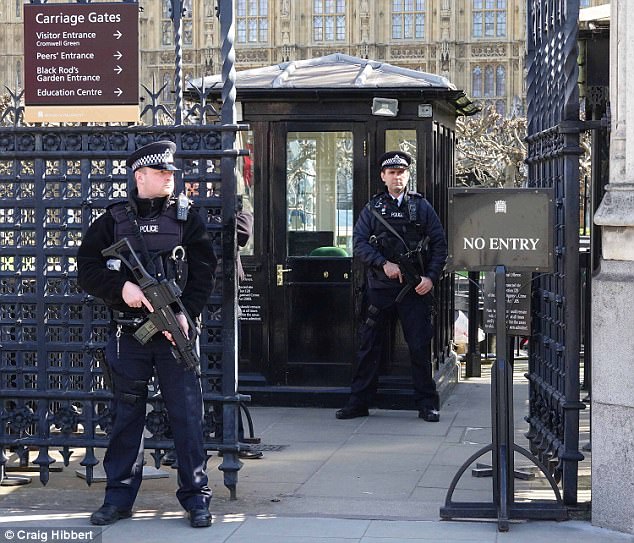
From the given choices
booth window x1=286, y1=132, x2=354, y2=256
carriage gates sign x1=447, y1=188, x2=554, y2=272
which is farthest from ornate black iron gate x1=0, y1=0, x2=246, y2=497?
booth window x1=286, y1=132, x2=354, y2=256

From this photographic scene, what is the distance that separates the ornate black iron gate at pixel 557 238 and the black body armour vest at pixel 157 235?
216 centimetres

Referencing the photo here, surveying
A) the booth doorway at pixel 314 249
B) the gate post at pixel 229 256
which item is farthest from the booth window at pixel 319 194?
the gate post at pixel 229 256

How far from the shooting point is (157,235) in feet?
23.0

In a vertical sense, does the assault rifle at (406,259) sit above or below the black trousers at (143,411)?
above

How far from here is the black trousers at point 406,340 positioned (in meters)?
10.5

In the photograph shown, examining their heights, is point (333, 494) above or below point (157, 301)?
below

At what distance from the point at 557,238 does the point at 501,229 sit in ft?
2.20

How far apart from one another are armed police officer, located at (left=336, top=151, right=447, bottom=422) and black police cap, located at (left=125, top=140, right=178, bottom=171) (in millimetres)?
3497

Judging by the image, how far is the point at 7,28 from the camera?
7575cm

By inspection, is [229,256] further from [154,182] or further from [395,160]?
[395,160]

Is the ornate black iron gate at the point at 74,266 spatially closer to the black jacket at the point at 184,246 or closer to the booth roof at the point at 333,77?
the black jacket at the point at 184,246

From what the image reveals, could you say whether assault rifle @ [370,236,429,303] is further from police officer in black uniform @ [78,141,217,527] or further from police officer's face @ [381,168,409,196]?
police officer in black uniform @ [78,141,217,527]

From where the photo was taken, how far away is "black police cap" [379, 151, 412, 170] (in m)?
10.3

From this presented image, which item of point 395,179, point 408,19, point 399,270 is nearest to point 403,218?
point 395,179
